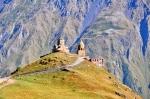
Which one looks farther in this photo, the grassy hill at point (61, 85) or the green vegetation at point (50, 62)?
the green vegetation at point (50, 62)

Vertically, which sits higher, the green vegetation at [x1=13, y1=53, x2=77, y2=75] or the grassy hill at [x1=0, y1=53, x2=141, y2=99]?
the green vegetation at [x1=13, y1=53, x2=77, y2=75]

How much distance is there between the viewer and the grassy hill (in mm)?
106169

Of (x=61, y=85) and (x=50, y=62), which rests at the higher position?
(x=50, y=62)

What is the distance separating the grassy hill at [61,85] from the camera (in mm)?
106169

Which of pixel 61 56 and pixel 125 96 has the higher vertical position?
pixel 61 56

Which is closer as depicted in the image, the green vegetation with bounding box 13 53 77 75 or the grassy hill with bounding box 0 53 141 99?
the grassy hill with bounding box 0 53 141 99

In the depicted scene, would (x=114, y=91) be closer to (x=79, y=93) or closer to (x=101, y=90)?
(x=101, y=90)

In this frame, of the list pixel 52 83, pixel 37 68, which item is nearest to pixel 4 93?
pixel 52 83

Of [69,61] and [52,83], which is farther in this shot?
[69,61]

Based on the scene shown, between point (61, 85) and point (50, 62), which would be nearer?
point (61, 85)

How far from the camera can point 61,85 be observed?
12975cm

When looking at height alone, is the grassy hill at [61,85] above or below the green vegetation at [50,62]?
below

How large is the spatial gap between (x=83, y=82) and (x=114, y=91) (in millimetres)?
8946

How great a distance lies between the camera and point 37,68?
571ft
